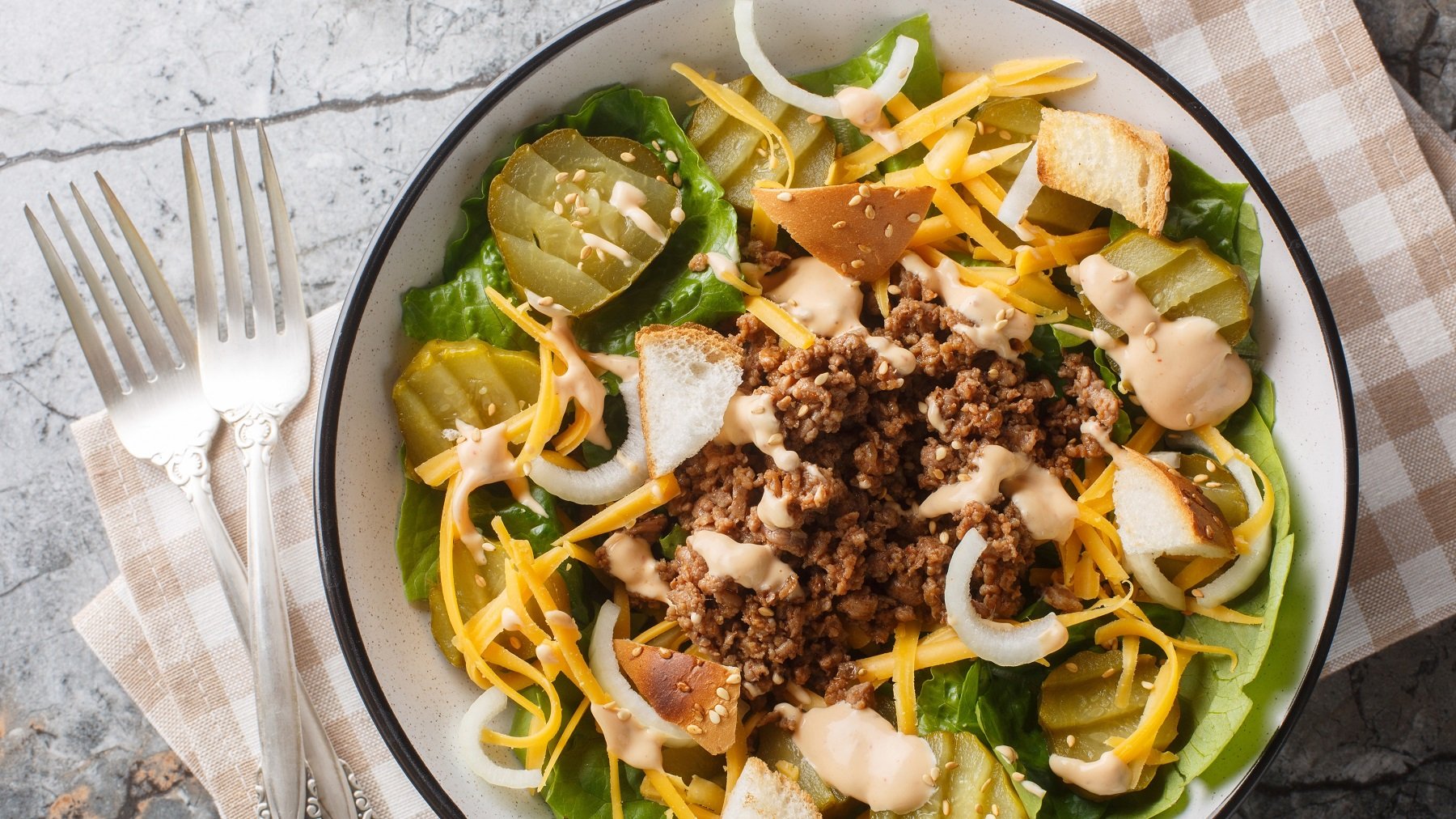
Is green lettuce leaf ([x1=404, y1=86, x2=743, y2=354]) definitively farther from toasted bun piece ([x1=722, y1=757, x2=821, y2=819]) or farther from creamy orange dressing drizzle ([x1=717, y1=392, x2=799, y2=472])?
toasted bun piece ([x1=722, y1=757, x2=821, y2=819])

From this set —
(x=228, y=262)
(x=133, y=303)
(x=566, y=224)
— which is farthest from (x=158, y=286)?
(x=566, y=224)

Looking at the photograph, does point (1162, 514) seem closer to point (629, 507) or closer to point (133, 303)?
point (629, 507)

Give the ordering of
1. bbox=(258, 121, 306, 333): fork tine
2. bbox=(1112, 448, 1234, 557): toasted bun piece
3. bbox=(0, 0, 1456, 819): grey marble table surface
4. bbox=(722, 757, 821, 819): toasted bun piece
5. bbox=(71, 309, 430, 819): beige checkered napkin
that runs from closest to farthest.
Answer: bbox=(1112, 448, 1234, 557): toasted bun piece < bbox=(722, 757, 821, 819): toasted bun piece < bbox=(258, 121, 306, 333): fork tine < bbox=(71, 309, 430, 819): beige checkered napkin < bbox=(0, 0, 1456, 819): grey marble table surface

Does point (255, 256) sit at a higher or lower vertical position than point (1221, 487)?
higher

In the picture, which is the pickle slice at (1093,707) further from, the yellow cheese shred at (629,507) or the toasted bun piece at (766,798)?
the yellow cheese shred at (629,507)

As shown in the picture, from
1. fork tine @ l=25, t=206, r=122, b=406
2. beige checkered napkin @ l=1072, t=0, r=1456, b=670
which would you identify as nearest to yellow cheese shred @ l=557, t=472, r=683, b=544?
fork tine @ l=25, t=206, r=122, b=406

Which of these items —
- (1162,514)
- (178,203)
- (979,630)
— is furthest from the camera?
(178,203)

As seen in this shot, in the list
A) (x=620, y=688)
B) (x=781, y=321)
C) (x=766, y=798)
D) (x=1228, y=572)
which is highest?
(x=781, y=321)
